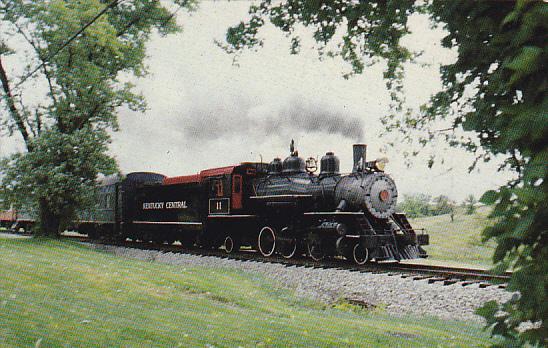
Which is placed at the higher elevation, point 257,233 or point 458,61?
point 458,61

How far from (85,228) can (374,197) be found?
2171 cm

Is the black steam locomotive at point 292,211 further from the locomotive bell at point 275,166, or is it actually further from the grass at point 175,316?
the grass at point 175,316

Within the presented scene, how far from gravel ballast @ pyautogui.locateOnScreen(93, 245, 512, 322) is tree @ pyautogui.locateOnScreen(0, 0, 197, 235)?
35.9 feet

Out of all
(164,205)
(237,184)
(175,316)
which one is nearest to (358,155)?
(237,184)

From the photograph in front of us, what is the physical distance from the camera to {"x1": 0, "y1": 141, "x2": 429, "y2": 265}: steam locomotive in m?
14.7

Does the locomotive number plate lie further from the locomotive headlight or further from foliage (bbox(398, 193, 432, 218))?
foliage (bbox(398, 193, 432, 218))

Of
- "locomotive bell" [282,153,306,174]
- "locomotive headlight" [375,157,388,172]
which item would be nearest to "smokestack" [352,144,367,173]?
"locomotive headlight" [375,157,388,172]

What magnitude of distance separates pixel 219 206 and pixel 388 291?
910cm

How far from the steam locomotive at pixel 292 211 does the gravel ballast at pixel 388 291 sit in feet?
6.49

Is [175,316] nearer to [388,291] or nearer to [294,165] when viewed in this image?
[388,291]

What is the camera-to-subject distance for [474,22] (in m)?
3.60

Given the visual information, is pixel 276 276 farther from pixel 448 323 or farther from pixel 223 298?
pixel 448 323

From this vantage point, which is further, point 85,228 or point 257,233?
point 85,228

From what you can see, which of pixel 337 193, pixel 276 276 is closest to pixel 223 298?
pixel 276 276
